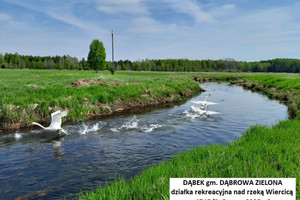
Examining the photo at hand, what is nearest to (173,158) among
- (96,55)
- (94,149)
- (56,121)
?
(94,149)

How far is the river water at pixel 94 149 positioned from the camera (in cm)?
720

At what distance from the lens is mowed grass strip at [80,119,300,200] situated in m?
4.80

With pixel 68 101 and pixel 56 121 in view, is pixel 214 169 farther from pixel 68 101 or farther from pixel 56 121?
pixel 68 101

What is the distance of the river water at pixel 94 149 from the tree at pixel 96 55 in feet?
171

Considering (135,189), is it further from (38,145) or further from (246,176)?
(38,145)

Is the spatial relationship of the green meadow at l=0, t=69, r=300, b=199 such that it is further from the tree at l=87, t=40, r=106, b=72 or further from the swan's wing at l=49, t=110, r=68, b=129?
the tree at l=87, t=40, r=106, b=72

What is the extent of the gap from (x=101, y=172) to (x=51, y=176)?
165 cm

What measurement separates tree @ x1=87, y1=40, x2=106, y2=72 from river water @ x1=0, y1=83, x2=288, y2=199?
52240 millimetres

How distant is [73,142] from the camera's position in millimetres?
11320

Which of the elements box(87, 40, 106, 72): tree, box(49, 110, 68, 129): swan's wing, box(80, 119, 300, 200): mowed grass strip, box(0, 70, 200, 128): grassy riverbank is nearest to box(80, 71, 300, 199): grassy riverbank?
box(80, 119, 300, 200): mowed grass strip

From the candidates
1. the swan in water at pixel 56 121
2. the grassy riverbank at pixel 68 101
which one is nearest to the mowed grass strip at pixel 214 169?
the swan in water at pixel 56 121

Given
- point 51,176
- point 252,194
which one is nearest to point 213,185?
point 252,194

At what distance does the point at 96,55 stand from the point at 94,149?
194ft

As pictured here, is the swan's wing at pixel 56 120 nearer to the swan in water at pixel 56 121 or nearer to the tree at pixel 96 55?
the swan in water at pixel 56 121
